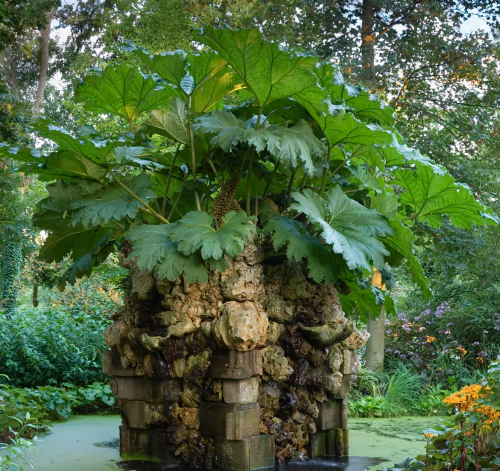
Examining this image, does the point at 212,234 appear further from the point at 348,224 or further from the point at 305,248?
the point at 348,224

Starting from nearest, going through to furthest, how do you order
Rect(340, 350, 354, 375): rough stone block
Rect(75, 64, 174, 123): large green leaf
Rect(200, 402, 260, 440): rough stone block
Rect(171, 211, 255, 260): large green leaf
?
Rect(171, 211, 255, 260): large green leaf
Rect(200, 402, 260, 440): rough stone block
Rect(75, 64, 174, 123): large green leaf
Rect(340, 350, 354, 375): rough stone block

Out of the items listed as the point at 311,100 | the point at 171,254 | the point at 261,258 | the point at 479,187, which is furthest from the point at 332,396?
the point at 479,187

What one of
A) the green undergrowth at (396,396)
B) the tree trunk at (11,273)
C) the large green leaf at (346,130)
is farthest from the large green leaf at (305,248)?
the tree trunk at (11,273)

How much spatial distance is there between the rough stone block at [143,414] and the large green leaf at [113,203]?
1.39 metres

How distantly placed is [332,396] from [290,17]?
778 cm

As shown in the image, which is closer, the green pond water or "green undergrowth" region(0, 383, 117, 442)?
the green pond water

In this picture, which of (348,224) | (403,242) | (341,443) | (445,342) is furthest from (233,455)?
(445,342)

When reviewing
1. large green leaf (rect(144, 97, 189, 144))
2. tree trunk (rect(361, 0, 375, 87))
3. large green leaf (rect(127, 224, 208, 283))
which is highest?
tree trunk (rect(361, 0, 375, 87))

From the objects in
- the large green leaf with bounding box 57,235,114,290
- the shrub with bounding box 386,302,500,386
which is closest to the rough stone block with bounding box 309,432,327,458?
the large green leaf with bounding box 57,235,114,290

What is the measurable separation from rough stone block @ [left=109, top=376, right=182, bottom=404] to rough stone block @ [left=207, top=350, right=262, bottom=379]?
315 mm

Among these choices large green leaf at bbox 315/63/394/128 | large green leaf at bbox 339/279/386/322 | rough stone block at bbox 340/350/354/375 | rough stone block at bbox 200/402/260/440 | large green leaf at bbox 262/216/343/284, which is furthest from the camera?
large green leaf at bbox 339/279/386/322

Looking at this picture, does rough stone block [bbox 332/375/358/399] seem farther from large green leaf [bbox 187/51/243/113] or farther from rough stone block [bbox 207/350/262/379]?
large green leaf [bbox 187/51/243/113]

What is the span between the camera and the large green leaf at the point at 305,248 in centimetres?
434

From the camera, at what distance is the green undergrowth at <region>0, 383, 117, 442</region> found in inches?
199
